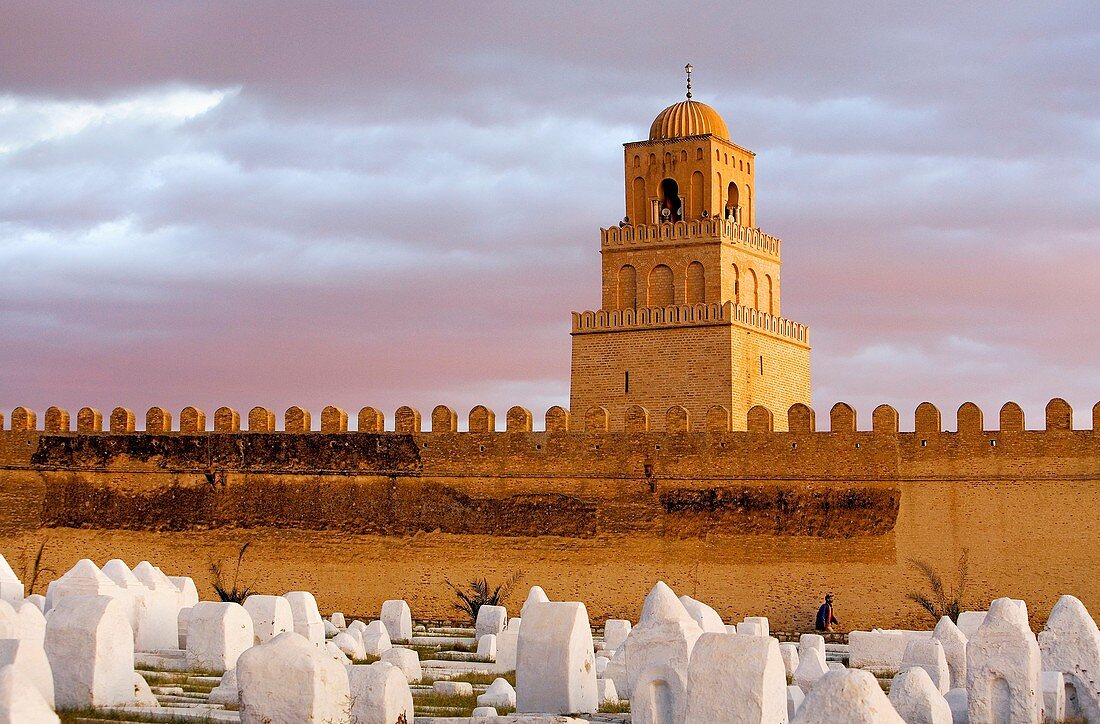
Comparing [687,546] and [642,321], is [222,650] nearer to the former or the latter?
[687,546]

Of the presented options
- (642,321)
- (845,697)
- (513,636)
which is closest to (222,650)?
(513,636)

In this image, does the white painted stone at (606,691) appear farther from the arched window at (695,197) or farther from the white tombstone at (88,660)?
the arched window at (695,197)

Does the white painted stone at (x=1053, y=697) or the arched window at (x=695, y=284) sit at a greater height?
the arched window at (x=695, y=284)

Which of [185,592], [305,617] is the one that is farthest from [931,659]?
[185,592]

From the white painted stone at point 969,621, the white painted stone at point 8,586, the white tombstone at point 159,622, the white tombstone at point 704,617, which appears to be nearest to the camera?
the white tombstone at point 704,617

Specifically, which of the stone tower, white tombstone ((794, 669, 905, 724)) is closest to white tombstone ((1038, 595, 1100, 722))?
white tombstone ((794, 669, 905, 724))

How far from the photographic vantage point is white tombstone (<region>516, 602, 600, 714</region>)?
12.6 meters

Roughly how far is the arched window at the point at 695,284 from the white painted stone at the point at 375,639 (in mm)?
10907

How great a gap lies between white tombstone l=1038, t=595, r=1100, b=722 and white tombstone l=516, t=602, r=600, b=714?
3662 mm

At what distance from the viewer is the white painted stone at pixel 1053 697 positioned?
43.1 feet

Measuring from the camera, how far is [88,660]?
12.3m

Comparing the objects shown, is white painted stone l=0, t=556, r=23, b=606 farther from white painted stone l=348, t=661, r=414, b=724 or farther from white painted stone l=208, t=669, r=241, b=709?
white painted stone l=348, t=661, r=414, b=724

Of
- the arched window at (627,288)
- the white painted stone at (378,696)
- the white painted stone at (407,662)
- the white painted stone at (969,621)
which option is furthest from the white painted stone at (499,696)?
the arched window at (627,288)

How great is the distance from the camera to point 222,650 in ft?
50.8
